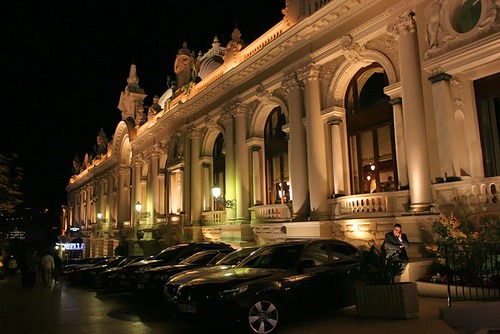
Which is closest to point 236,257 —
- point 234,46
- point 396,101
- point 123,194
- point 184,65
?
point 396,101

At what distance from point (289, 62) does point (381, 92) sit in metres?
4.65

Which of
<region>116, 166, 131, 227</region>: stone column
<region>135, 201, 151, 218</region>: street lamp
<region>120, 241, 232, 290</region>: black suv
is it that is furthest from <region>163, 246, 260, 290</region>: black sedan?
<region>116, 166, 131, 227</region>: stone column

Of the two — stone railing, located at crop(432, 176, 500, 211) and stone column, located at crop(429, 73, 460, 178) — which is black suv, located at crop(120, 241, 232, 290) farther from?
stone column, located at crop(429, 73, 460, 178)

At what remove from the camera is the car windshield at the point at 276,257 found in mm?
8723

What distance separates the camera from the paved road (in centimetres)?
769

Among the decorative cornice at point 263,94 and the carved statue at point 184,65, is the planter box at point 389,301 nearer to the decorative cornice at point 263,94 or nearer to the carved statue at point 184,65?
the decorative cornice at point 263,94

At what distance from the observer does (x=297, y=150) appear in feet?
60.5

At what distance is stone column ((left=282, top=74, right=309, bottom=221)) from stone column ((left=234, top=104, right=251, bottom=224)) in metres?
4.06

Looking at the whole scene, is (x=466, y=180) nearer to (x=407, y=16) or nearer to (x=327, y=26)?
(x=407, y=16)

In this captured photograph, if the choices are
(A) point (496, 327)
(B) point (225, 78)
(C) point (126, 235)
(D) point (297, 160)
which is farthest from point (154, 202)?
(A) point (496, 327)

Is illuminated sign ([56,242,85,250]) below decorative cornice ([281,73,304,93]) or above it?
below

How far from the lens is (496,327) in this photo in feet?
24.1

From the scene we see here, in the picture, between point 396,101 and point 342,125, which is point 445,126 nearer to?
point 396,101

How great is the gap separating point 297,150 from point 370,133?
123 inches
